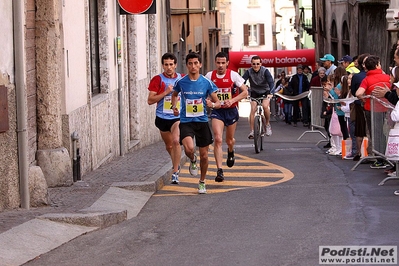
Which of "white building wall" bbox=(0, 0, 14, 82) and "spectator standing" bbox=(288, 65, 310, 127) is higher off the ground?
"white building wall" bbox=(0, 0, 14, 82)

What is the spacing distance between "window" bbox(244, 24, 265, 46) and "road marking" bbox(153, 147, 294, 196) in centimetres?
6976

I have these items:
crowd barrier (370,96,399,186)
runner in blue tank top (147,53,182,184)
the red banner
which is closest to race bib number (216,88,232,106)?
runner in blue tank top (147,53,182,184)

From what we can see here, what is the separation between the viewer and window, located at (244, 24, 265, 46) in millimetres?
87438

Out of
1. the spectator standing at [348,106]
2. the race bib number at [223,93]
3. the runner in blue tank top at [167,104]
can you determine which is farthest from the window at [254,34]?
the runner in blue tank top at [167,104]

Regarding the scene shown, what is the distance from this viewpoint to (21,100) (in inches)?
434

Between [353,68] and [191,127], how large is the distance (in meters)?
6.62

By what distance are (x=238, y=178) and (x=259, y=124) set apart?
4579 millimetres

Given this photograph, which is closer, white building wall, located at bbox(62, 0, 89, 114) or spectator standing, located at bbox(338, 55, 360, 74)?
white building wall, located at bbox(62, 0, 89, 114)

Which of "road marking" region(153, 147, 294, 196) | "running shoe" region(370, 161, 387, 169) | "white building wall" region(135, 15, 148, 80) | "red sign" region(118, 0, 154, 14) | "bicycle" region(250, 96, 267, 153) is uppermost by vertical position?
"red sign" region(118, 0, 154, 14)

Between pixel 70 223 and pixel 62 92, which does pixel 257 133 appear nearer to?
pixel 62 92

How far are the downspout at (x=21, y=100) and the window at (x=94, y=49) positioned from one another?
19.4ft

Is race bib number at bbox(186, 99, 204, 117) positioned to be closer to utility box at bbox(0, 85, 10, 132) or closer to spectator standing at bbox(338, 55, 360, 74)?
utility box at bbox(0, 85, 10, 132)

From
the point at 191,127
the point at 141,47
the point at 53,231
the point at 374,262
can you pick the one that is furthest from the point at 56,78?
the point at 141,47

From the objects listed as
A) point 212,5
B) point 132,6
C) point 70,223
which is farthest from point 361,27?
point 70,223
